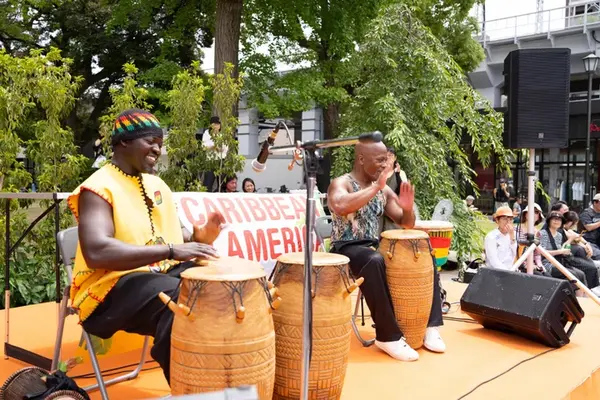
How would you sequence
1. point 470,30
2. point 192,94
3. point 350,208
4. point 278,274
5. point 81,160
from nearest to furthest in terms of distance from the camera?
point 278,274 < point 350,208 < point 81,160 < point 192,94 < point 470,30

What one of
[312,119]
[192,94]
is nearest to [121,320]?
[192,94]

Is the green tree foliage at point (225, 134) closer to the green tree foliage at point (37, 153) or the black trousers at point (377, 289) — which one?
the green tree foliage at point (37, 153)

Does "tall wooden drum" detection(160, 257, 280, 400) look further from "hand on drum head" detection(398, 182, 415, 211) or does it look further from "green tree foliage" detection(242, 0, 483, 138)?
"green tree foliage" detection(242, 0, 483, 138)

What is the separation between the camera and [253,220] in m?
4.81

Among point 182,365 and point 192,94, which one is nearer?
point 182,365

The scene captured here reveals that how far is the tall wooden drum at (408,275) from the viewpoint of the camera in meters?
3.88

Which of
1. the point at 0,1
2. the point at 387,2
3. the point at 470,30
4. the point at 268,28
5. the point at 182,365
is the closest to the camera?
the point at 182,365

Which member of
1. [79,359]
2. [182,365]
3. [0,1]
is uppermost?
[0,1]

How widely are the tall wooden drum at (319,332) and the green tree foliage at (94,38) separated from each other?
12.7m

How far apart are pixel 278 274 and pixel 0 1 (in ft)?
54.6

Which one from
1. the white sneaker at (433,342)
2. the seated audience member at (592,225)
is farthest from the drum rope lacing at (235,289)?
the seated audience member at (592,225)

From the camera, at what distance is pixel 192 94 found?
23.0 feet

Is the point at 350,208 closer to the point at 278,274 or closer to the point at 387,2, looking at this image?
the point at 278,274

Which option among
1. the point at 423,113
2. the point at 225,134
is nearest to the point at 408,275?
the point at 225,134
